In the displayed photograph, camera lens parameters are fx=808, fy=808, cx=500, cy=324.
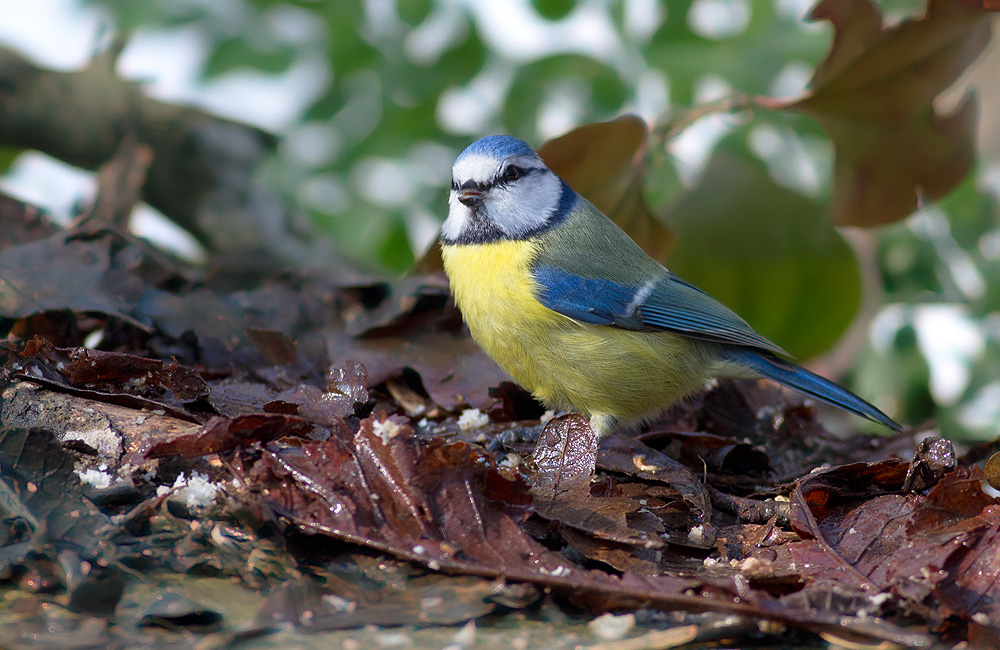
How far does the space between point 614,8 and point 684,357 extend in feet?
5.55

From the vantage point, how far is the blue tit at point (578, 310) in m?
2.20

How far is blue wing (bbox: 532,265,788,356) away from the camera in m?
2.23

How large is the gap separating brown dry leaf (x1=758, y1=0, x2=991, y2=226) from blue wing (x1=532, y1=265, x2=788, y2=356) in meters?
0.75

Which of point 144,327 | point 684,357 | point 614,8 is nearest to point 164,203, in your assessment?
point 144,327

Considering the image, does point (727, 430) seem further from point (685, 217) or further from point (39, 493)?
point (39, 493)

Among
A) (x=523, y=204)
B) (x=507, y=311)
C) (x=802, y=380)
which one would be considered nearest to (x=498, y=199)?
(x=523, y=204)

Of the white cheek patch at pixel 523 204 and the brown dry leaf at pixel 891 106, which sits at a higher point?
the brown dry leaf at pixel 891 106

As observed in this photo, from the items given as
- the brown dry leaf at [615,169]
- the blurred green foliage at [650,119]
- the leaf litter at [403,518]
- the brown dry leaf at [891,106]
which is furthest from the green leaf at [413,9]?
the leaf litter at [403,518]

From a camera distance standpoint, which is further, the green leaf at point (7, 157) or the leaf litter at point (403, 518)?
the green leaf at point (7, 157)

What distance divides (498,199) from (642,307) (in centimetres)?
55

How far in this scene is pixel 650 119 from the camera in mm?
3352

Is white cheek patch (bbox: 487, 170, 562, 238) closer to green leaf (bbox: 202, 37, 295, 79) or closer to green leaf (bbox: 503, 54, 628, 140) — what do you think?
green leaf (bbox: 503, 54, 628, 140)

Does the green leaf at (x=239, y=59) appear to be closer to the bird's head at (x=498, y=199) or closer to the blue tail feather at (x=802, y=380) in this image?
the bird's head at (x=498, y=199)

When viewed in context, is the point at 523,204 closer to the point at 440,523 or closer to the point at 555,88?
the point at 555,88
